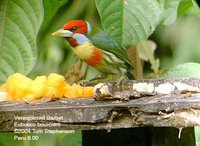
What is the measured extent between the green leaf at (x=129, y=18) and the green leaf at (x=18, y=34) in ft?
0.59

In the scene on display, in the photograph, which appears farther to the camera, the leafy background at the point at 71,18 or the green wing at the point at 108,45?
the green wing at the point at 108,45

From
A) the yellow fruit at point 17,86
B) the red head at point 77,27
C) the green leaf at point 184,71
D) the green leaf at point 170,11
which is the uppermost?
the green leaf at point 170,11

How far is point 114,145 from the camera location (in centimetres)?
156

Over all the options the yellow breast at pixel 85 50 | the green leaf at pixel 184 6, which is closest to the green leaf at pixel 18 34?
the yellow breast at pixel 85 50

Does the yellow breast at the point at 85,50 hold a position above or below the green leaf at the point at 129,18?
below

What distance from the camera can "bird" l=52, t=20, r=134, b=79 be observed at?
179 cm

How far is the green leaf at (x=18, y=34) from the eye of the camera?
1.74m

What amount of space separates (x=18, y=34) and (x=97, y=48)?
201 mm

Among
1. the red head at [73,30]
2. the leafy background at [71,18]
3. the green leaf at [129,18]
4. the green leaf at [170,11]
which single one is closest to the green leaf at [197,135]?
the leafy background at [71,18]

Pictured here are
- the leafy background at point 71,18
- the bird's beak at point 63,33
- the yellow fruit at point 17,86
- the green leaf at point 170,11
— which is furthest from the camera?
the green leaf at point 170,11

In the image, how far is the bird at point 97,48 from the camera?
1788mm

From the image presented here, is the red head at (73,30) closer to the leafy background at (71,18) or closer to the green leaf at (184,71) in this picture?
the leafy background at (71,18)

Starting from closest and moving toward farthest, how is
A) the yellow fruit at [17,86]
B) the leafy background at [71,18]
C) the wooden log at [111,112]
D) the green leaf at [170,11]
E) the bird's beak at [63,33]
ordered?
the wooden log at [111,112], the yellow fruit at [17,86], the leafy background at [71,18], the bird's beak at [63,33], the green leaf at [170,11]

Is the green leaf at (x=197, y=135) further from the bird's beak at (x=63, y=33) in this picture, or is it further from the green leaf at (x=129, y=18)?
the bird's beak at (x=63, y=33)
